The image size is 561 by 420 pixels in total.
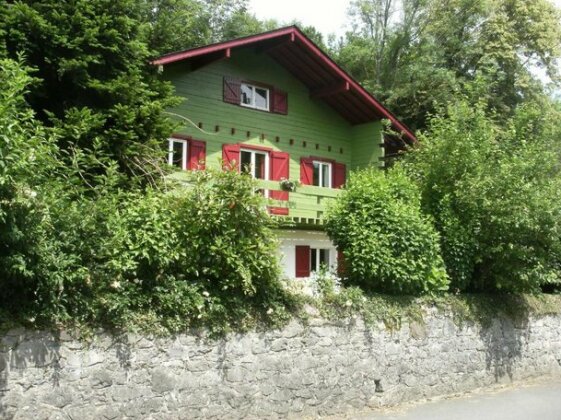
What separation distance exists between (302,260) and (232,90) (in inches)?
234

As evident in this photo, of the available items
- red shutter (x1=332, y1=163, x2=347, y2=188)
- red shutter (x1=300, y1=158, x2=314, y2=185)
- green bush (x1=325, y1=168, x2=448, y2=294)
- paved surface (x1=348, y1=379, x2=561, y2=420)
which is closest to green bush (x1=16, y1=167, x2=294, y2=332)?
green bush (x1=325, y1=168, x2=448, y2=294)

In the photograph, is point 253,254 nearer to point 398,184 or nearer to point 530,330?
point 398,184

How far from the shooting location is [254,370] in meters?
8.35

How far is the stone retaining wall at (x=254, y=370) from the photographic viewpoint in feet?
21.4

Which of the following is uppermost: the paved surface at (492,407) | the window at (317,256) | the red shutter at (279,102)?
the red shutter at (279,102)

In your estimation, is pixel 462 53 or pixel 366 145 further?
pixel 462 53

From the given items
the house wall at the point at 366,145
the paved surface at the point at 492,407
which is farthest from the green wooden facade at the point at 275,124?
the paved surface at the point at 492,407

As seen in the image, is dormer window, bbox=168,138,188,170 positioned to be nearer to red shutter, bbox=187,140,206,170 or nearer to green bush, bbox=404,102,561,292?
red shutter, bbox=187,140,206,170

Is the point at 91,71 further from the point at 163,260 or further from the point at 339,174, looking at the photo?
the point at 339,174

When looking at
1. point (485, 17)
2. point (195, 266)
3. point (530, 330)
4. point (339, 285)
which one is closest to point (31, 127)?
point (195, 266)

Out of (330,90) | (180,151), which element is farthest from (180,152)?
(330,90)

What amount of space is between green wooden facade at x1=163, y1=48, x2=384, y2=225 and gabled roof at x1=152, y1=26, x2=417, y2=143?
298mm

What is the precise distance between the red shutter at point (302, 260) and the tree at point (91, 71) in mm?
8678

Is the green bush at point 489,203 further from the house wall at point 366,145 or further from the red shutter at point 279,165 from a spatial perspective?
the house wall at point 366,145
